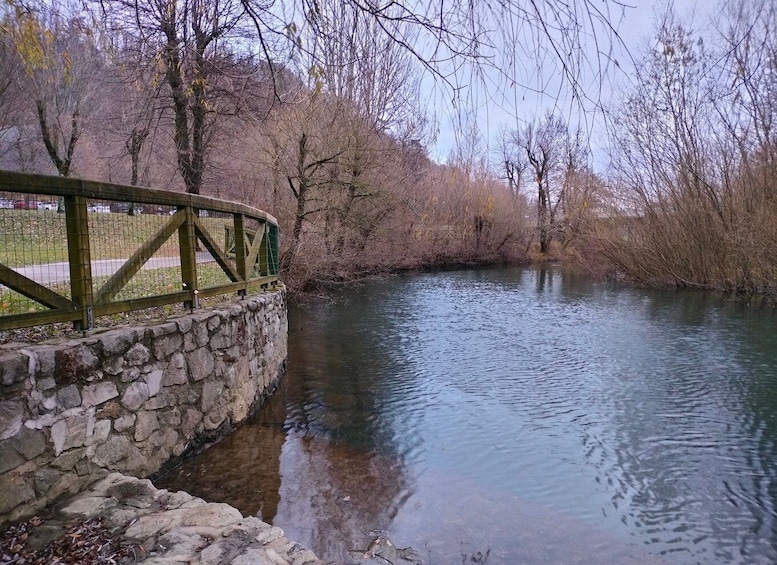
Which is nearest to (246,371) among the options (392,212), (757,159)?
(392,212)

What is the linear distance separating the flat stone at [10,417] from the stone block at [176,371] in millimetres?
1357

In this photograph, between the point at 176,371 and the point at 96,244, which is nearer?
the point at 96,244

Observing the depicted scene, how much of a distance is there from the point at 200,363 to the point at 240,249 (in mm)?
1981

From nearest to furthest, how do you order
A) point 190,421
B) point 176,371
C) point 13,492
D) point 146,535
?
point 146,535 → point 13,492 → point 176,371 → point 190,421

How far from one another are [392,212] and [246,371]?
51.3ft

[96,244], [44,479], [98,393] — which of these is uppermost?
[96,244]

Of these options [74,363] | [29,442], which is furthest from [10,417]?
[74,363]

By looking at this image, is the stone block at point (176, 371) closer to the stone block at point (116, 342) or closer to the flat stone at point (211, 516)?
the stone block at point (116, 342)

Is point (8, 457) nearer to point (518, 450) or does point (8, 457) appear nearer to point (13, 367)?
point (13, 367)

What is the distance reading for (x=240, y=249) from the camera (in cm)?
641

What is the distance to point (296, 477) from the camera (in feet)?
15.3

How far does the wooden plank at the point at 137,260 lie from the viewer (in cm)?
387

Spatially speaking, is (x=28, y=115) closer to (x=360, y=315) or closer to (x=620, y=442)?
(x=360, y=315)

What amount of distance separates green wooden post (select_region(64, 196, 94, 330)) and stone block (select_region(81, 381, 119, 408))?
44 centimetres
